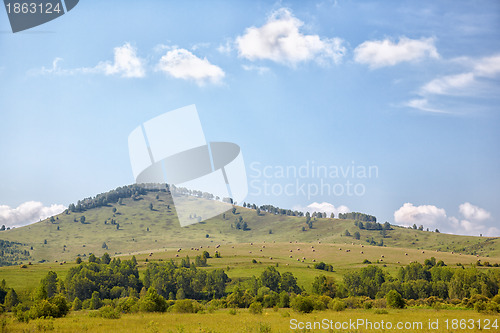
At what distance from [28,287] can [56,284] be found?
15603mm

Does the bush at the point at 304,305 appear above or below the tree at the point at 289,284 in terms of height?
above

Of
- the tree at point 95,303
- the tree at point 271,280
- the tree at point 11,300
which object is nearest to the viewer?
the tree at point 11,300

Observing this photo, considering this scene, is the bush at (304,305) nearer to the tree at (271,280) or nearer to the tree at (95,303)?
the tree at (95,303)

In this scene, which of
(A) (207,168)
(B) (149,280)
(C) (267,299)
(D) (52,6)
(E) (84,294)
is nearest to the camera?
(D) (52,6)

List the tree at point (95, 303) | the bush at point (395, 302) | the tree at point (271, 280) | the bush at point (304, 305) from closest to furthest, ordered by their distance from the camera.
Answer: the bush at point (304, 305) → the bush at point (395, 302) → the tree at point (95, 303) → the tree at point (271, 280)

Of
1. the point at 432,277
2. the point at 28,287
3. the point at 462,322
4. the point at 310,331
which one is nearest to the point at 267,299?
the point at 462,322

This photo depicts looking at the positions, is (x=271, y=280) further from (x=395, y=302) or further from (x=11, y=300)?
(x=395, y=302)

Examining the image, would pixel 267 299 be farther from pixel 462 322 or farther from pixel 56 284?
pixel 56 284

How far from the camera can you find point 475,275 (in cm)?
16525

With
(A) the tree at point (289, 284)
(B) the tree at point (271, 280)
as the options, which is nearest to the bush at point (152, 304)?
(B) the tree at point (271, 280)

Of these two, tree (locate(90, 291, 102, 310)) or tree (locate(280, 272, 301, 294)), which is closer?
tree (locate(90, 291, 102, 310))

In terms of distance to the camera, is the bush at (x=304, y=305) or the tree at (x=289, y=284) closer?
the bush at (x=304, y=305)

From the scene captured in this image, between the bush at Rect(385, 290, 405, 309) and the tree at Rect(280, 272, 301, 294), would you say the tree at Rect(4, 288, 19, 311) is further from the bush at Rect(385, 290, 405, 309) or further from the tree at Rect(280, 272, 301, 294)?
the bush at Rect(385, 290, 405, 309)

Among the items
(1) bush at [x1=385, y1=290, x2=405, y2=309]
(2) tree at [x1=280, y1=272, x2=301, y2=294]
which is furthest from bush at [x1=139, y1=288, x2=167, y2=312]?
(2) tree at [x1=280, y1=272, x2=301, y2=294]
